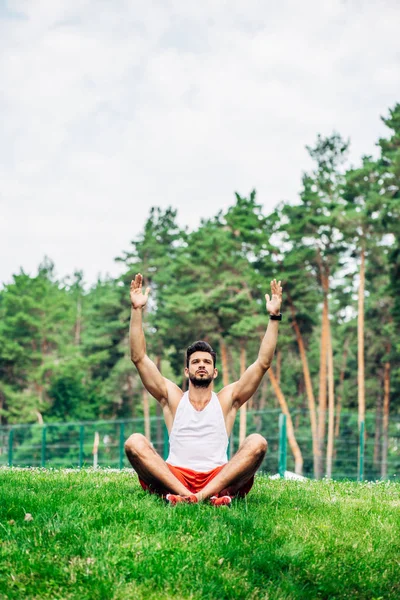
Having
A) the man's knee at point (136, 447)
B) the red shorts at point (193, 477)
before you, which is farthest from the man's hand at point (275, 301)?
the man's knee at point (136, 447)

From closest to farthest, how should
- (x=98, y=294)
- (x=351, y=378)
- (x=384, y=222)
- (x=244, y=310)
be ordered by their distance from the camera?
(x=384, y=222), (x=244, y=310), (x=351, y=378), (x=98, y=294)

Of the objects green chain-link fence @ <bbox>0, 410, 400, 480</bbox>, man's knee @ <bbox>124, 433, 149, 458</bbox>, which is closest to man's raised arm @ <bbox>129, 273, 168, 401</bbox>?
man's knee @ <bbox>124, 433, 149, 458</bbox>

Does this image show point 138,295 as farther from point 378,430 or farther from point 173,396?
point 378,430

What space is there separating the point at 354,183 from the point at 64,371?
23.8 meters

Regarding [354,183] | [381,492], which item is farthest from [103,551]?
[354,183]

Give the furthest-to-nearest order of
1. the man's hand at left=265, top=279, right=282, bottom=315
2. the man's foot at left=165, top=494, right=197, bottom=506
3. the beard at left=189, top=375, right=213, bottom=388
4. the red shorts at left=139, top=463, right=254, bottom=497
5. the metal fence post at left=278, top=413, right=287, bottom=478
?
the metal fence post at left=278, top=413, right=287, bottom=478
the man's hand at left=265, top=279, right=282, bottom=315
the beard at left=189, top=375, right=213, bottom=388
the red shorts at left=139, top=463, right=254, bottom=497
the man's foot at left=165, top=494, right=197, bottom=506

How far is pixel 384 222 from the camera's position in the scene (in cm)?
3366

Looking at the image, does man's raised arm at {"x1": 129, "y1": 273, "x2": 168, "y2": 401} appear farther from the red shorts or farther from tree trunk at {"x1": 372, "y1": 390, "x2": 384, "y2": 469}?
tree trunk at {"x1": 372, "y1": 390, "x2": 384, "y2": 469}

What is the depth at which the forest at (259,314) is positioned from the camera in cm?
3619

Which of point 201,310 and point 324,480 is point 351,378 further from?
point 324,480

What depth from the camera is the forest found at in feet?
119

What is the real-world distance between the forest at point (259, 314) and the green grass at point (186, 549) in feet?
80.5

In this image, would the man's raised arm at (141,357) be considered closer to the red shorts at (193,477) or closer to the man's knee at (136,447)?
the man's knee at (136,447)

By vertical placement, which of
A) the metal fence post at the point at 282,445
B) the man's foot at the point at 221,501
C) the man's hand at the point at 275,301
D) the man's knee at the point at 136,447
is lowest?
the metal fence post at the point at 282,445
